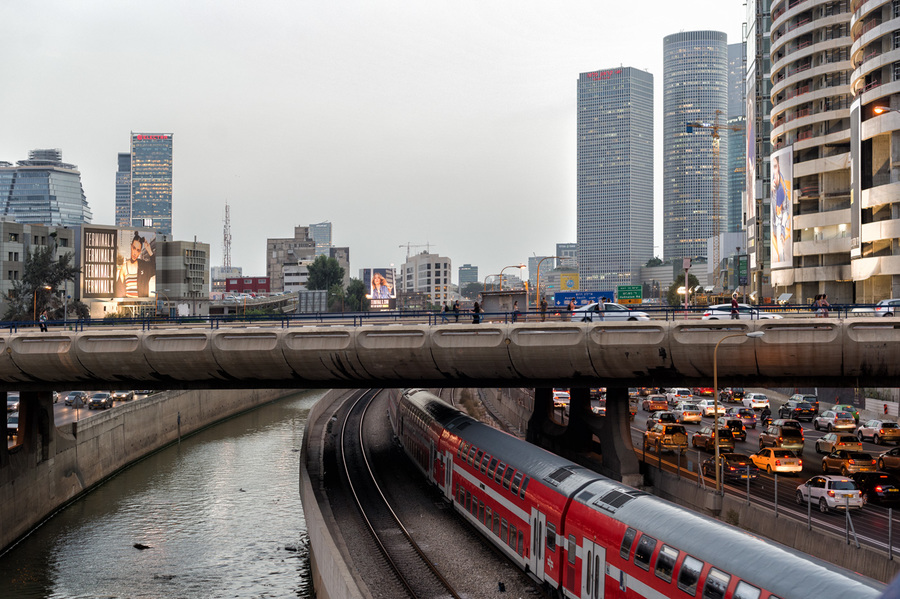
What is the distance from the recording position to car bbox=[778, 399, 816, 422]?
64188 millimetres

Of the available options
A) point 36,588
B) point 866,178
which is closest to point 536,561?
point 36,588

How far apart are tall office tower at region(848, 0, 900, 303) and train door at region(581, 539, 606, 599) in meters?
64.4

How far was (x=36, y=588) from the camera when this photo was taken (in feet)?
111

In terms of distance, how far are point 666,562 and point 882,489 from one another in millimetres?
20225

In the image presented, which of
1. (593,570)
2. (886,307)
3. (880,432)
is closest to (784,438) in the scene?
(880,432)

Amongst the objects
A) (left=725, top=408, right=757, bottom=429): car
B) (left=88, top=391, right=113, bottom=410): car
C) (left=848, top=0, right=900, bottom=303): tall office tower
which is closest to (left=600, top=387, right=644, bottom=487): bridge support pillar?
(left=725, top=408, right=757, bottom=429): car

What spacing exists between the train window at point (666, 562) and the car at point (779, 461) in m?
24.1

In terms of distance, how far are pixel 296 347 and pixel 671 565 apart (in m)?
19.7

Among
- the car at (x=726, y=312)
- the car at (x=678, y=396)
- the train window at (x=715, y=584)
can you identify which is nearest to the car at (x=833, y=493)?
the car at (x=726, y=312)

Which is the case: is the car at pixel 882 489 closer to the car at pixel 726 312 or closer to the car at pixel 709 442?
the car at pixel 726 312

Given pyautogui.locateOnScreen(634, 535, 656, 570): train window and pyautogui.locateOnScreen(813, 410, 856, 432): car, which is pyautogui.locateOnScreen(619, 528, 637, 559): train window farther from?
pyautogui.locateOnScreen(813, 410, 856, 432): car

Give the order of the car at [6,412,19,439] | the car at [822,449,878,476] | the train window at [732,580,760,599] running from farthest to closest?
1. the car at [6,412,19,439]
2. the car at [822,449,878,476]
3. the train window at [732,580,760,599]

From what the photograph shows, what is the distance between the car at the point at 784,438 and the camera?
42.0 metres

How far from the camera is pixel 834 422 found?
184ft
